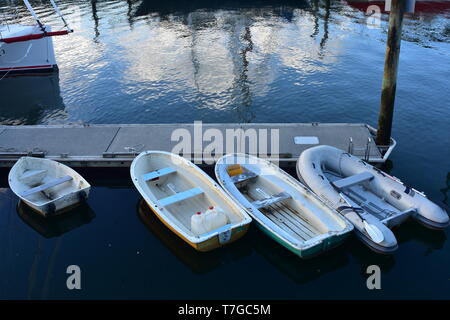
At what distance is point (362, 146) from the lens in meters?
18.2

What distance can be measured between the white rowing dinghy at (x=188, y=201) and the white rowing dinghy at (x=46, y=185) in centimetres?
261

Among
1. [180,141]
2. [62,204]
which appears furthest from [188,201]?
[62,204]

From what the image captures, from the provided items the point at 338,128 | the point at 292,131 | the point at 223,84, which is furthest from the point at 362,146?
the point at 223,84

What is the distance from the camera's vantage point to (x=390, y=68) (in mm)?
16703

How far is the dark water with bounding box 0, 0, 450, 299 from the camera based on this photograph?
1256 cm

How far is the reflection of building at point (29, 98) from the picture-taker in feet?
88.2

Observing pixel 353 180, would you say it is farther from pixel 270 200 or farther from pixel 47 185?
pixel 47 185

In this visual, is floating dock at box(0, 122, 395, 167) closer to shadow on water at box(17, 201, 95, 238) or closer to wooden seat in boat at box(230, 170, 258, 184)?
wooden seat in boat at box(230, 170, 258, 184)

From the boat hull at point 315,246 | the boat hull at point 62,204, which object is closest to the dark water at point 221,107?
the boat hull at point 62,204

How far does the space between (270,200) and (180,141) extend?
21.9 ft

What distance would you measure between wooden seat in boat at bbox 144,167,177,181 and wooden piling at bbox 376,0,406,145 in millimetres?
10471

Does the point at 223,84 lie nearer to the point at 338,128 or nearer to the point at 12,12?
the point at 338,128

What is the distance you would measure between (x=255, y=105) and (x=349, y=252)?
1522cm

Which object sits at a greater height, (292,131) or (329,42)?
(329,42)
